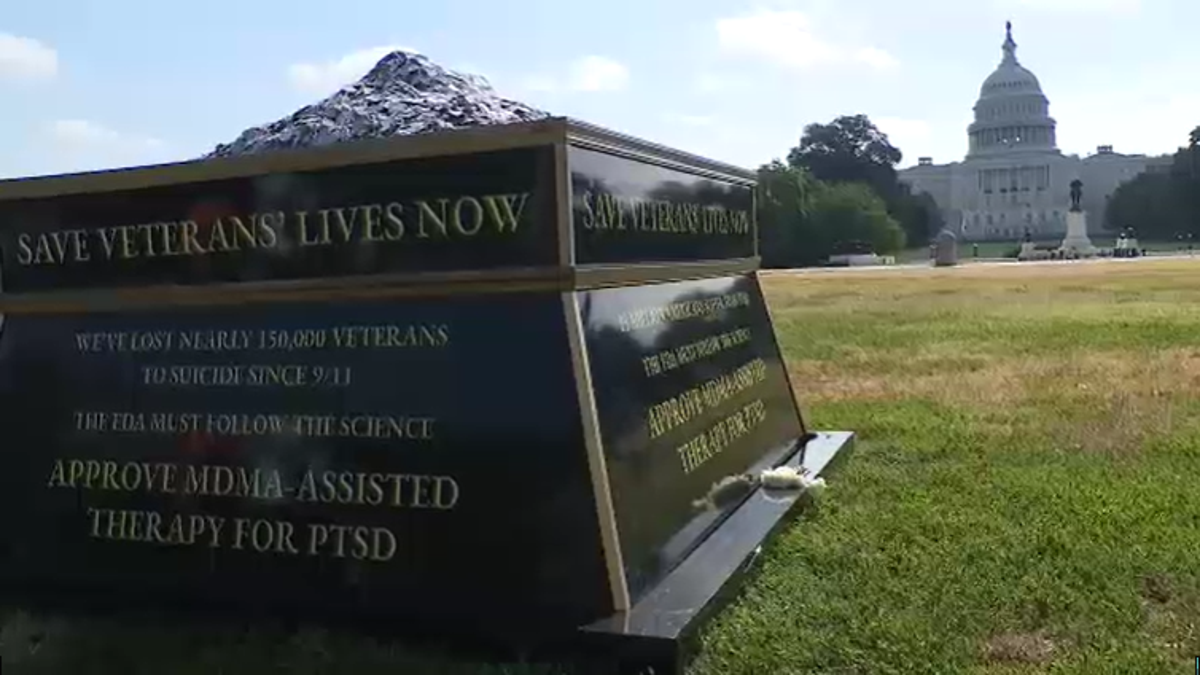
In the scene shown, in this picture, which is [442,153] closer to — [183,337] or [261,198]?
[261,198]

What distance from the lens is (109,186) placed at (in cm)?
399

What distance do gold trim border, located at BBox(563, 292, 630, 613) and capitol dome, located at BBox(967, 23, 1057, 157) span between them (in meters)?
118

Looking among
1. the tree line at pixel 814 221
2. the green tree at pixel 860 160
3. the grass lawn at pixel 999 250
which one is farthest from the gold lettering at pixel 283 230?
the green tree at pixel 860 160

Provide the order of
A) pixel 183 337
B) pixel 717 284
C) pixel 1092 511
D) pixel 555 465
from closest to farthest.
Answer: pixel 555 465
pixel 183 337
pixel 1092 511
pixel 717 284

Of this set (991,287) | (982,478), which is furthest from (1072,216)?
(982,478)

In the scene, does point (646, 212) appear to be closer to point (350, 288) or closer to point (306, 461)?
point (350, 288)

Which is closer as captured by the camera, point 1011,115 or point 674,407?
point 674,407

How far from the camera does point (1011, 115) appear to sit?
377 ft

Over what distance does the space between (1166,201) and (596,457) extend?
10104 centimetres

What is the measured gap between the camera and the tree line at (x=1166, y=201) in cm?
9031

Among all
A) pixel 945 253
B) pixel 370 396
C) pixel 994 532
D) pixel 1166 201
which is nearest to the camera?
pixel 370 396

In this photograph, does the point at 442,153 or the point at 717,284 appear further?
the point at 717,284

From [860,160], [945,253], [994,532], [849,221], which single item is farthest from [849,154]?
[994,532]

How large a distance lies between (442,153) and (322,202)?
1.44 ft
